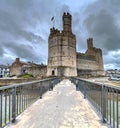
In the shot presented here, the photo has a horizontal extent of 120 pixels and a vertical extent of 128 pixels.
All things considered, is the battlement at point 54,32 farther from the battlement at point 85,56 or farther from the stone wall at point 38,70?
the battlement at point 85,56

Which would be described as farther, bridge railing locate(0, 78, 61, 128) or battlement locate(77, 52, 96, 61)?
battlement locate(77, 52, 96, 61)

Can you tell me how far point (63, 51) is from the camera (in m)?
49.3

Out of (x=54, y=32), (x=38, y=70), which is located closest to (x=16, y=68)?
(x=38, y=70)

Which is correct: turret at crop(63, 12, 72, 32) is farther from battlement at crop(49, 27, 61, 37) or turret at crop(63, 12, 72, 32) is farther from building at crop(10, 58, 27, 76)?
building at crop(10, 58, 27, 76)

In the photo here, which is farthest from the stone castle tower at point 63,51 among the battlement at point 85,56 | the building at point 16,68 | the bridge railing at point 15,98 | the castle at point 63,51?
the bridge railing at point 15,98

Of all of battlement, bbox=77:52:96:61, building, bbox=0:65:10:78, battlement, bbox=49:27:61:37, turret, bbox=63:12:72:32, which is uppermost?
turret, bbox=63:12:72:32

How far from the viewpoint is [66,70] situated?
4712 cm

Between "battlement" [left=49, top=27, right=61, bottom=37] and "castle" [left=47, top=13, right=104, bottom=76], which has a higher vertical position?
"battlement" [left=49, top=27, right=61, bottom=37]

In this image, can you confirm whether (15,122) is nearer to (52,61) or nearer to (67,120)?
(67,120)

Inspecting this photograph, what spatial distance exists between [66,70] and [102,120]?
4326cm

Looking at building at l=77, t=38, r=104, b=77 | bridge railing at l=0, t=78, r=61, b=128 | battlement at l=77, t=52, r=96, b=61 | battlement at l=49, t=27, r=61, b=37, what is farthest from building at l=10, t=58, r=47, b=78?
bridge railing at l=0, t=78, r=61, b=128

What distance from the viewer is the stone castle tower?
47.7 meters

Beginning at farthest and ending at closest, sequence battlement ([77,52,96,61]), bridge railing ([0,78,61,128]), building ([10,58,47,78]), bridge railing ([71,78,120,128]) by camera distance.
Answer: battlement ([77,52,96,61])
building ([10,58,47,78])
bridge railing ([0,78,61,128])
bridge railing ([71,78,120,128])

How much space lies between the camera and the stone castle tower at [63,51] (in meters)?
47.7
